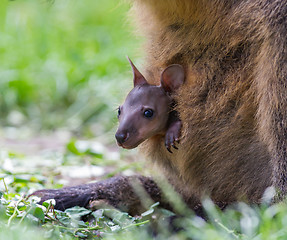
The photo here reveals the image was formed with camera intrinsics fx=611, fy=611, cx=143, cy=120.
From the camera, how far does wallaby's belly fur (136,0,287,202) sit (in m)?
2.82

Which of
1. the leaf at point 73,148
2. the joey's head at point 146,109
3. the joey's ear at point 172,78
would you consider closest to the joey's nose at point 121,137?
the joey's head at point 146,109

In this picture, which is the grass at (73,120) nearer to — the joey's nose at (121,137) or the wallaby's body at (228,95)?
the wallaby's body at (228,95)

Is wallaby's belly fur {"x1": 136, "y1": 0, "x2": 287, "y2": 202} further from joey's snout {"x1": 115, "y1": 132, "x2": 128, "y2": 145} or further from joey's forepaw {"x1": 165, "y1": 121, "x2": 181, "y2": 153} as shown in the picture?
joey's snout {"x1": 115, "y1": 132, "x2": 128, "y2": 145}

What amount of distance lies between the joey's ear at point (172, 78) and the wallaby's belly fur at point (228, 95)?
0.15 ft

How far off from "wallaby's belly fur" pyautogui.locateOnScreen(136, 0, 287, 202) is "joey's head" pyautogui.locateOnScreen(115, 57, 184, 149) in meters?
0.09

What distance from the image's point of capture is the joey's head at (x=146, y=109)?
10.3ft

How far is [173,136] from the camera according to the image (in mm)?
3182

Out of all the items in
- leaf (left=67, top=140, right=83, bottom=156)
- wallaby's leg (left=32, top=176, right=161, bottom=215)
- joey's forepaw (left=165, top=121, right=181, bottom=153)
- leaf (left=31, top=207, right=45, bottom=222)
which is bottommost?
wallaby's leg (left=32, top=176, right=161, bottom=215)

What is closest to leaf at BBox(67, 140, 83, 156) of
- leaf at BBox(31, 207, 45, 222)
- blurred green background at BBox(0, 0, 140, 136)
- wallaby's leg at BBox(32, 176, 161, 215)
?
blurred green background at BBox(0, 0, 140, 136)

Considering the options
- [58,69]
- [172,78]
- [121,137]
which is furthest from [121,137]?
[58,69]

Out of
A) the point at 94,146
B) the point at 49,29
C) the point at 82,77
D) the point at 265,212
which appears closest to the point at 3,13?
the point at 49,29

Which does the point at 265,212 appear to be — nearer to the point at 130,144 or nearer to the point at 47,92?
the point at 130,144

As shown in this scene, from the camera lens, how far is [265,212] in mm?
2691

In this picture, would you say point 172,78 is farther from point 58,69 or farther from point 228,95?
point 58,69
